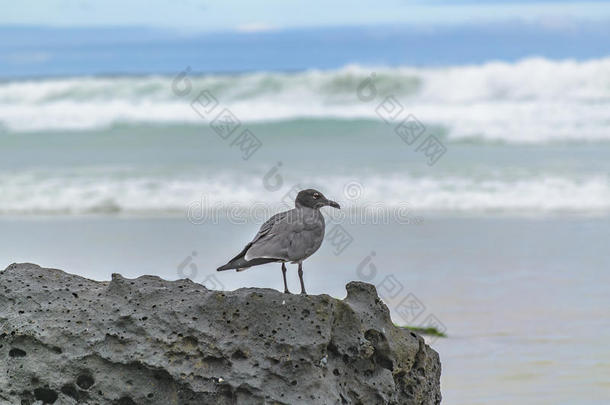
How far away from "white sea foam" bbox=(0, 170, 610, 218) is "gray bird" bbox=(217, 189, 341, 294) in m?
7.21

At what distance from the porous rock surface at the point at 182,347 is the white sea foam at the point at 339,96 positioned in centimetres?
1558

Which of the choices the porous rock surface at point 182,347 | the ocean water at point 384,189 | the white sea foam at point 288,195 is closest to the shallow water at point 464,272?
the ocean water at point 384,189

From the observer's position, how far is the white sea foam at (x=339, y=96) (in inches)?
845

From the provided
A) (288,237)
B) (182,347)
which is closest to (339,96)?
(288,237)

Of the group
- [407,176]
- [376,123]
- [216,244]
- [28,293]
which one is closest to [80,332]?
[28,293]

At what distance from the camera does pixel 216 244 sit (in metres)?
9.98

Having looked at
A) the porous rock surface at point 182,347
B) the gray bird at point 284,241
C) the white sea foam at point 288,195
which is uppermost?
the white sea foam at point 288,195

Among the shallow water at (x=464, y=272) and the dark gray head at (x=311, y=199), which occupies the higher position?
the shallow water at (x=464, y=272)

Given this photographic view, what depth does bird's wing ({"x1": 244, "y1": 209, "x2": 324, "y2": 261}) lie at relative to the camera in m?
4.79

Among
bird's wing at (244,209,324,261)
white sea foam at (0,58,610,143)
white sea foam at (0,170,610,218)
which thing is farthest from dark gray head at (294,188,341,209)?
white sea foam at (0,58,610,143)

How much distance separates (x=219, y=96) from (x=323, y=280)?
1720 cm

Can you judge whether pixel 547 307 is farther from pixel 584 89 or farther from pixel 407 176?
pixel 584 89

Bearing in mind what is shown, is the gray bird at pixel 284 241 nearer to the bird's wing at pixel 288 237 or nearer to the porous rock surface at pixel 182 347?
the bird's wing at pixel 288 237

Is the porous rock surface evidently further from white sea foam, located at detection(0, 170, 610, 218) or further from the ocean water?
white sea foam, located at detection(0, 170, 610, 218)
